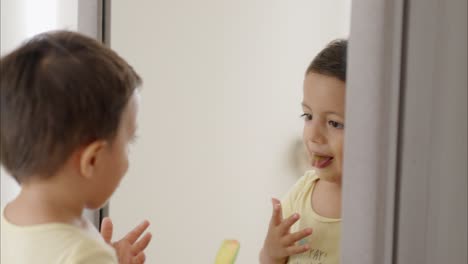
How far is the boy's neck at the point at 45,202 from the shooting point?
0.69 m

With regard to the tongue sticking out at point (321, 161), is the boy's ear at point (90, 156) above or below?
above

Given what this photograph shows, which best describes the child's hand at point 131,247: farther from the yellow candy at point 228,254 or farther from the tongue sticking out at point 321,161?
the tongue sticking out at point 321,161

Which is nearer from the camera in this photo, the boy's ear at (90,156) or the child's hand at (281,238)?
the boy's ear at (90,156)

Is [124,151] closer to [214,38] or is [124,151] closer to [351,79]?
[351,79]

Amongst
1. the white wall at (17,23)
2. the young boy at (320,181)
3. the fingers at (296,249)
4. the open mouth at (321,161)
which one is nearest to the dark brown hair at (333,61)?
the young boy at (320,181)

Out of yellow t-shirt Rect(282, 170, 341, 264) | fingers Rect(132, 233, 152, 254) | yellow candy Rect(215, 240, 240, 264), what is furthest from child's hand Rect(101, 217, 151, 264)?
yellow t-shirt Rect(282, 170, 341, 264)

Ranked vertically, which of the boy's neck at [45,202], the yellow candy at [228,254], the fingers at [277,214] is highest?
the boy's neck at [45,202]

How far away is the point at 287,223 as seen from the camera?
3.07 feet

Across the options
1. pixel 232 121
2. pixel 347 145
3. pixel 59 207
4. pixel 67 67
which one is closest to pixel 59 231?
pixel 59 207

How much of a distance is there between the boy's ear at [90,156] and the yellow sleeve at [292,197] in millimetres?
410

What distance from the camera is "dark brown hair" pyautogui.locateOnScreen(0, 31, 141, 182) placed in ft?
2.14

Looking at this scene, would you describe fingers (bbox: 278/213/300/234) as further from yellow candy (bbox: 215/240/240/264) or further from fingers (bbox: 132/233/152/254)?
fingers (bbox: 132/233/152/254)

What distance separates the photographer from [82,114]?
660mm

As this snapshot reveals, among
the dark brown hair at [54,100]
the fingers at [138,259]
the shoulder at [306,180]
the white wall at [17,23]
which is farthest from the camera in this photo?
the white wall at [17,23]
